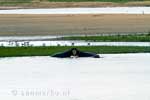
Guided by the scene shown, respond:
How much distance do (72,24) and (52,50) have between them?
11.6m

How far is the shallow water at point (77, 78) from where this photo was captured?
16.2m

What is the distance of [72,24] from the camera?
35375 mm

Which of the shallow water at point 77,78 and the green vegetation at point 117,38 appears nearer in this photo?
the shallow water at point 77,78

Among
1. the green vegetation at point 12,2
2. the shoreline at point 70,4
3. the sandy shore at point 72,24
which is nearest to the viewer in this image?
the sandy shore at point 72,24

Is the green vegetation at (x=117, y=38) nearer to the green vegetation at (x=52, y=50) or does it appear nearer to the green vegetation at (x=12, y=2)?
the green vegetation at (x=52, y=50)

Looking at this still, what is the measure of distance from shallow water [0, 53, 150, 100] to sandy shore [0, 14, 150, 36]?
9414mm

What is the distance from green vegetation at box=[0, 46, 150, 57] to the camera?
→ 2333cm

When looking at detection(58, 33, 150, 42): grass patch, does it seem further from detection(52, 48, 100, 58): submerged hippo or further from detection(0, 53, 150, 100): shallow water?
detection(52, 48, 100, 58): submerged hippo

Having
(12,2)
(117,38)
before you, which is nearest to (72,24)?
(117,38)

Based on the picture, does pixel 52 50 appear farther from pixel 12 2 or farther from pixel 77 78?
pixel 12 2

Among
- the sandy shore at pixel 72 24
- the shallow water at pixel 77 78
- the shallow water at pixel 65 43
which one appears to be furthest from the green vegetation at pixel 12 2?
the shallow water at pixel 77 78

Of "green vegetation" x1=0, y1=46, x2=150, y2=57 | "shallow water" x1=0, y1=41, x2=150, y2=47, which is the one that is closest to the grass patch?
"shallow water" x1=0, y1=41, x2=150, y2=47

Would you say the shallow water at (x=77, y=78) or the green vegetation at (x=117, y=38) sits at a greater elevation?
the green vegetation at (x=117, y=38)

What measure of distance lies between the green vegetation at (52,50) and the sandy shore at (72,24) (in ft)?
22.7
